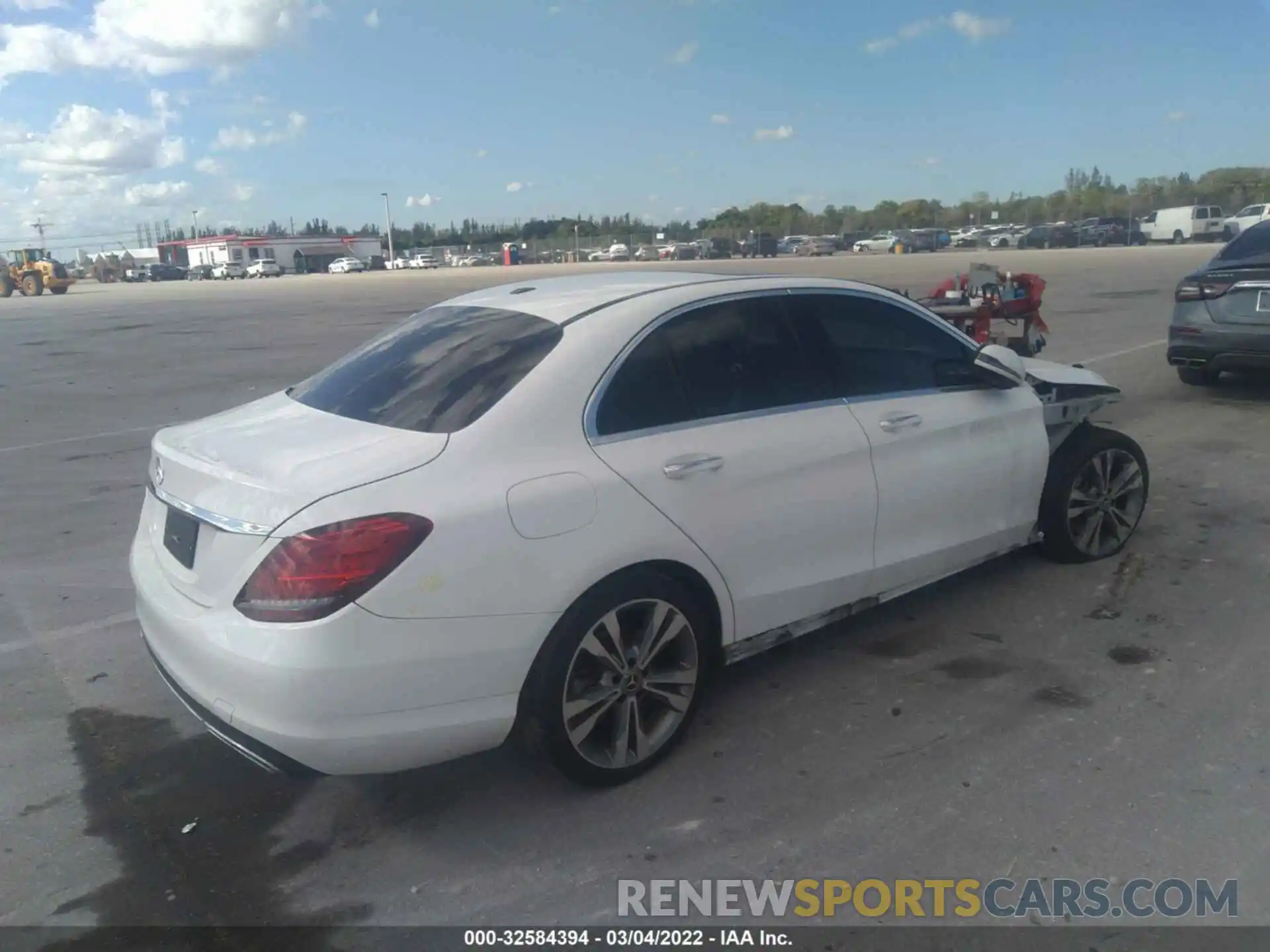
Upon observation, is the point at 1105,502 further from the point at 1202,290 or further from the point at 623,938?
the point at 1202,290

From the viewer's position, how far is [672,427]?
3570mm

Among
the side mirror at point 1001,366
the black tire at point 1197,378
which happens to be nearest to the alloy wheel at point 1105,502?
the side mirror at point 1001,366

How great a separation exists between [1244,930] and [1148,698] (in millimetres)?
1318

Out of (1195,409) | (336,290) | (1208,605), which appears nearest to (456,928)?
(1208,605)

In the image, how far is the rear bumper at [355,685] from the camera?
2840 millimetres

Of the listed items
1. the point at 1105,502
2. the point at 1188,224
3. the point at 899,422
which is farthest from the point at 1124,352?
the point at 1188,224

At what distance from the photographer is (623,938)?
110 inches

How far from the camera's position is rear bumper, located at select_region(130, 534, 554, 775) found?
284 centimetres

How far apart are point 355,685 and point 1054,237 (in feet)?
218

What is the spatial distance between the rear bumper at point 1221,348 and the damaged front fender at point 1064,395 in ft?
14.0

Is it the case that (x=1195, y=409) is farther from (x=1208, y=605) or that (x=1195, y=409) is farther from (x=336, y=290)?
(x=336, y=290)

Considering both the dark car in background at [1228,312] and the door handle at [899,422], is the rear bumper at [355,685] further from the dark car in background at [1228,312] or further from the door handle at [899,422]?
the dark car in background at [1228,312]

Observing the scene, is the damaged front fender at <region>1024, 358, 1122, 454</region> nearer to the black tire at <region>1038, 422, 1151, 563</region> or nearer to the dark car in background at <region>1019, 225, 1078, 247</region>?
the black tire at <region>1038, 422, 1151, 563</region>

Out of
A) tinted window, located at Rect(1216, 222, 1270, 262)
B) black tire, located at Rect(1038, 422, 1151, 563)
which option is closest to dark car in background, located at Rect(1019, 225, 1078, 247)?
tinted window, located at Rect(1216, 222, 1270, 262)
